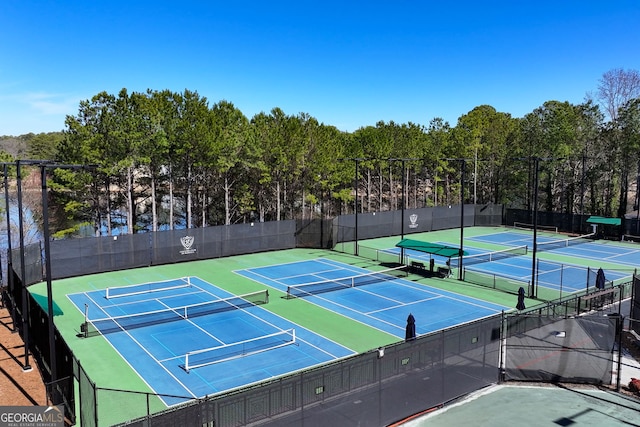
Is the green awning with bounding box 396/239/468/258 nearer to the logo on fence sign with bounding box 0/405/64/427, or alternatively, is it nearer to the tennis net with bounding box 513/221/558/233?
the logo on fence sign with bounding box 0/405/64/427

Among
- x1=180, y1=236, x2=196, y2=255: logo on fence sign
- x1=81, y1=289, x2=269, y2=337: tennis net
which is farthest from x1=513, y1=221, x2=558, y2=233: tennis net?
x1=81, y1=289, x2=269, y2=337: tennis net

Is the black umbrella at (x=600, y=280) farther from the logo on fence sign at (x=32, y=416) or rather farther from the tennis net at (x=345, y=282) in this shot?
the logo on fence sign at (x=32, y=416)

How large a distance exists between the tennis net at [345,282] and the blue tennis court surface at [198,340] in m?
3.28

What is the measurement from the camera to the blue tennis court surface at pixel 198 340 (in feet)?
56.2

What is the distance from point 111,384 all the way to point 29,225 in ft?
95.3

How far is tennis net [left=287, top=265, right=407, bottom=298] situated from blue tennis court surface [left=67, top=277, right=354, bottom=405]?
3277 mm

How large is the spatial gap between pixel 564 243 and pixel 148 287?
34591mm

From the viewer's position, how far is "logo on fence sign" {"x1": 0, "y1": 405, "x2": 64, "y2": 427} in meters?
11.9

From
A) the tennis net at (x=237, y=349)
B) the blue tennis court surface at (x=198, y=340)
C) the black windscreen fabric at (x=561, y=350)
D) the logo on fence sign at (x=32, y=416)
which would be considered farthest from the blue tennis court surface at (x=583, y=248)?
the logo on fence sign at (x=32, y=416)

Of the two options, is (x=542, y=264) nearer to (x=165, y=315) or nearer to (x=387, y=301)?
(x=387, y=301)

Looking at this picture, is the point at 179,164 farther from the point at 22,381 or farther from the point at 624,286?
the point at 624,286

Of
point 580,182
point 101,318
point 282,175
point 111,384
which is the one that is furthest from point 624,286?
point 580,182

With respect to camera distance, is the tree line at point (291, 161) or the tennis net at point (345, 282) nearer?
the tennis net at point (345, 282)

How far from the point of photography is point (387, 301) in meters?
26.4
